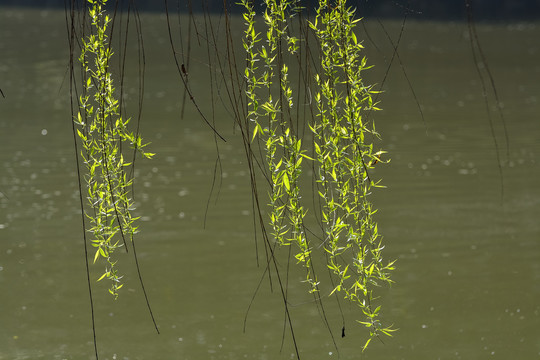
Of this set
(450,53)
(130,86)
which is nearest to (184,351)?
(130,86)

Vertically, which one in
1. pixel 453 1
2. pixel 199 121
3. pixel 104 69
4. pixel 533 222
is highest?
pixel 104 69

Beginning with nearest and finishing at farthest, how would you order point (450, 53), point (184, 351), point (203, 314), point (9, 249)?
1. point (184, 351)
2. point (203, 314)
3. point (9, 249)
4. point (450, 53)

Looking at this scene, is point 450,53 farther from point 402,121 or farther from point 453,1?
point 453,1

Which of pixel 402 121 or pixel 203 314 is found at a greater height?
pixel 203 314

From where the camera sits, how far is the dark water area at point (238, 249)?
402 cm

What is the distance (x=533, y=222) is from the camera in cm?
574

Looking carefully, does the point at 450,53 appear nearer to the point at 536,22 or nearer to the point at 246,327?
the point at 536,22

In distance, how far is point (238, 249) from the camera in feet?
17.1

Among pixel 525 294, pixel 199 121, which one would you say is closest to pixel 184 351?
pixel 525 294

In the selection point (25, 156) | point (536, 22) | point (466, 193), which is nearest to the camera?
point (466, 193)

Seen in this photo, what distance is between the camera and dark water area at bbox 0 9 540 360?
4020 millimetres

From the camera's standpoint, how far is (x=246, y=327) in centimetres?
409

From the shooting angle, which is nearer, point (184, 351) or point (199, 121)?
point (184, 351)

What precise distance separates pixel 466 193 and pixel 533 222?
706mm
